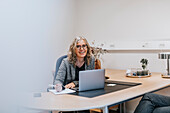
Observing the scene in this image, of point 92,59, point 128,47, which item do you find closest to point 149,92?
point 92,59

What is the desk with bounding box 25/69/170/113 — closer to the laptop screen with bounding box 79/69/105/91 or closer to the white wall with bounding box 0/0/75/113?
the laptop screen with bounding box 79/69/105/91

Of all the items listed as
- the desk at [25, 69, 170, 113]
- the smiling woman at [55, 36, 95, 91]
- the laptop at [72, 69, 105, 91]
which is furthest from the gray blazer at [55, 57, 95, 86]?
the desk at [25, 69, 170, 113]

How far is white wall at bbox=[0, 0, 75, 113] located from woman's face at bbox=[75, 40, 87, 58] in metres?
1.02

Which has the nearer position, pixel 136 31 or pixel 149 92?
pixel 149 92

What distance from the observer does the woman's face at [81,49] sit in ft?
9.14

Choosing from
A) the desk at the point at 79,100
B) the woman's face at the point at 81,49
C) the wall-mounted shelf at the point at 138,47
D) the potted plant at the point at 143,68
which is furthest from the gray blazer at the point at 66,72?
the wall-mounted shelf at the point at 138,47

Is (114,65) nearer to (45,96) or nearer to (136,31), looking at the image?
(136,31)

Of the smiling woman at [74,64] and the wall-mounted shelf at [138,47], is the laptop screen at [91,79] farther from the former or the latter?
the wall-mounted shelf at [138,47]

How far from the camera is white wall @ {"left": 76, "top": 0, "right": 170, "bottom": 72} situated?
346 centimetres

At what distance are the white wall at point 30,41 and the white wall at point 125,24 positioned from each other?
0.37m

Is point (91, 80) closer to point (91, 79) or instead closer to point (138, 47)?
point (91, 79)

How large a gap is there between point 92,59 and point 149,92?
0.88m

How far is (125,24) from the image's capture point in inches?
149

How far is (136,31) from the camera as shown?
3668 mm
